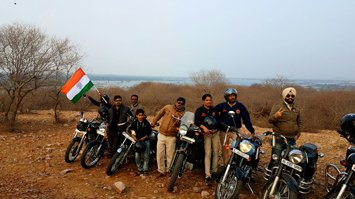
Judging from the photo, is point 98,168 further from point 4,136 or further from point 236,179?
point 4,136

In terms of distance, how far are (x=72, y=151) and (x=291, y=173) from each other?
5173 mm

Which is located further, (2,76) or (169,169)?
(2,76)

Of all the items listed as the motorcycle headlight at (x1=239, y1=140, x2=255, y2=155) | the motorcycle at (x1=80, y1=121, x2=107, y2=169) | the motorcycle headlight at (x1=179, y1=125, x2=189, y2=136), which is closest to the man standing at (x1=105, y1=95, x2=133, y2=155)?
the motorcycle at (x1=80, y1=121, x2=107, y2=169)

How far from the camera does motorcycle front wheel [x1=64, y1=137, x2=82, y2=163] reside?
23.7 ft

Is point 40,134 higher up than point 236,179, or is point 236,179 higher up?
point 236,179

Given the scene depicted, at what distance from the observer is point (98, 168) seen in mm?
6898

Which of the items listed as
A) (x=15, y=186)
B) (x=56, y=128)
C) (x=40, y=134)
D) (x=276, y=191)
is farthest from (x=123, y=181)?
(x=56, y=128)

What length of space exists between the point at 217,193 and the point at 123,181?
213 cm

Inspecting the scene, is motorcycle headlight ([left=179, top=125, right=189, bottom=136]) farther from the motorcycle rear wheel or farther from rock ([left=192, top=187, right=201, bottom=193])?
the motorcycle rear wheel

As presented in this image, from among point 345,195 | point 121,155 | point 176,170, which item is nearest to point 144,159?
point 121,155

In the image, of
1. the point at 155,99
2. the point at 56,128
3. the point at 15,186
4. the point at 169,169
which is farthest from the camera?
the point at 155,99

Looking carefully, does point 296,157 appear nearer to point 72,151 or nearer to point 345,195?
point 345,195

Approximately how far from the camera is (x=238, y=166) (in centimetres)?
499

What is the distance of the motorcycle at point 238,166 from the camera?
4719 mm
